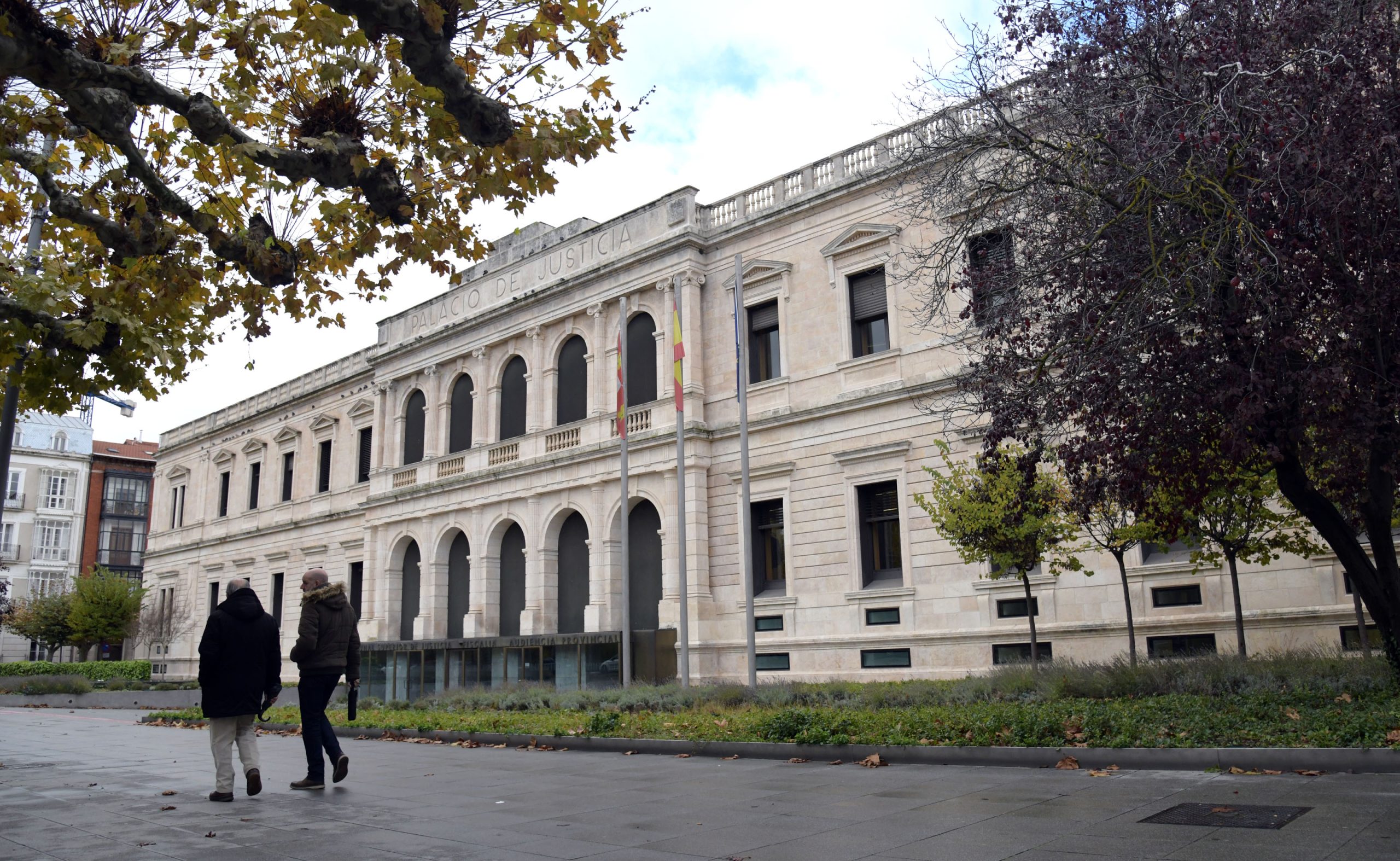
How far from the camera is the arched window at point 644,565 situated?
2755 centimetres

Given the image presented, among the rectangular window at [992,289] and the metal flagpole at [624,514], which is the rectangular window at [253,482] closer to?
the metal flagpole at [624,514]

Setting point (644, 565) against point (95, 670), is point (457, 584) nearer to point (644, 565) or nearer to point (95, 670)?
point (644, 565)

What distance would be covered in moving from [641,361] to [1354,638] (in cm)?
1779

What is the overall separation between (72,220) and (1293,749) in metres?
11.2

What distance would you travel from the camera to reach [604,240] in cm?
2956

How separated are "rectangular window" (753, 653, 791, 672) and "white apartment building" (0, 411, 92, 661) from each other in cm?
5772

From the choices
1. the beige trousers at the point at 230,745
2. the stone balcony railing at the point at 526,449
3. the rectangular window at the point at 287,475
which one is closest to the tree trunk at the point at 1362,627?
the beige trousers at the point at 230,745

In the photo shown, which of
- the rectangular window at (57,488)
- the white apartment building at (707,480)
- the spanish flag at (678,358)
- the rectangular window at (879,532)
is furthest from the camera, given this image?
the rectangular window at (57,488)

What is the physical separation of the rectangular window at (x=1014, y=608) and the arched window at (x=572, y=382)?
1345 cm

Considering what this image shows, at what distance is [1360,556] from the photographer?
445 inches

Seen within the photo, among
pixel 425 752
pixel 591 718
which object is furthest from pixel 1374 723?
pixel 425 752

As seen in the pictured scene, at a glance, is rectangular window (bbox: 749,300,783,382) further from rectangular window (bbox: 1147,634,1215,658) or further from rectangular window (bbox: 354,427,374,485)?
rectangular window (bbox: 354,427,374,485)

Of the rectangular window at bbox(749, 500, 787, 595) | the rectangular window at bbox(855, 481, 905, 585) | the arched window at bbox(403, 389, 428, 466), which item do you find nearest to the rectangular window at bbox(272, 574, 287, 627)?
the arched window at bbox(403, 389, 428, 466)

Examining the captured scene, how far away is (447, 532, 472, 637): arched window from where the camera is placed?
33281mm
